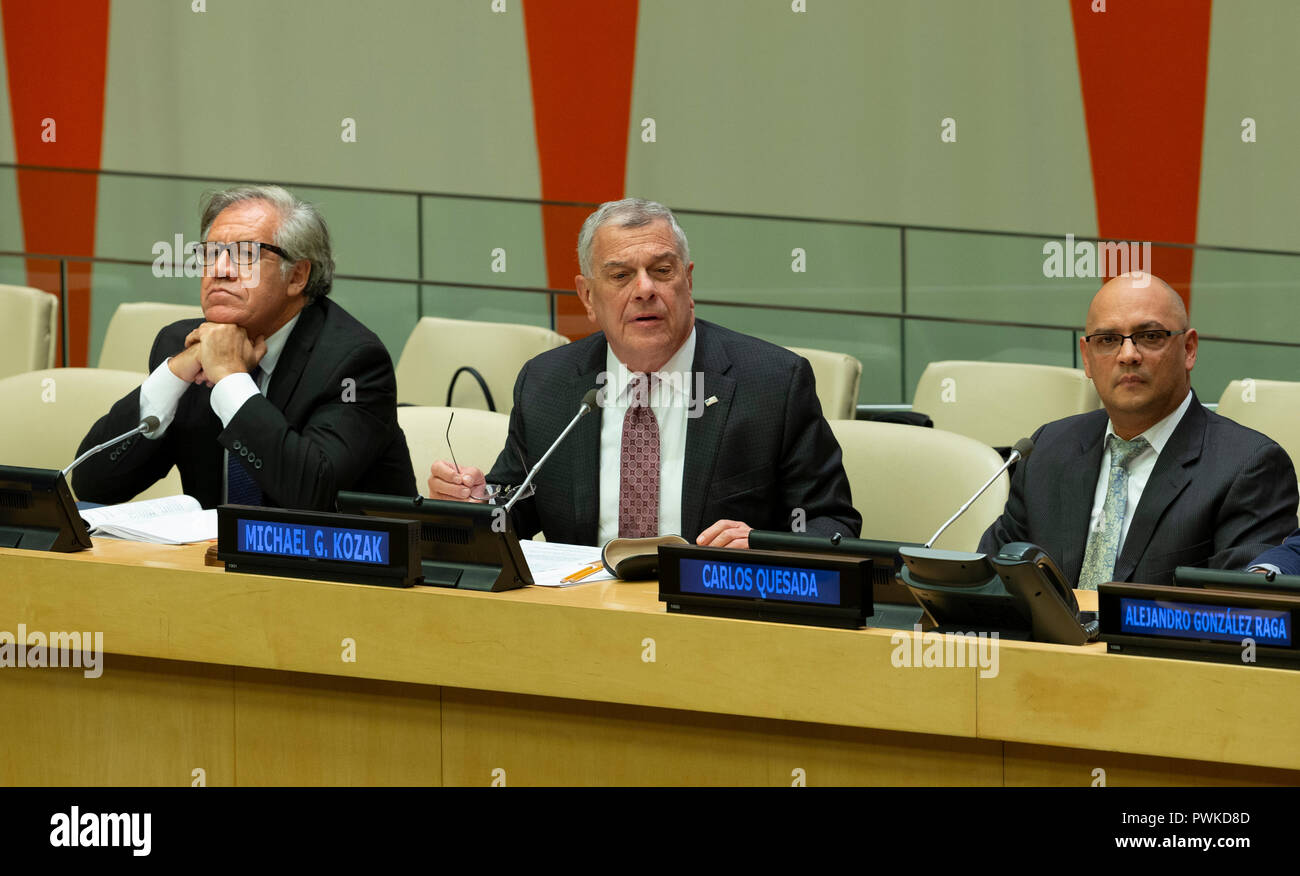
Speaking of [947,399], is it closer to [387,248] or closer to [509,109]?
[387,248]

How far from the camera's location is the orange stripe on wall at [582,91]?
6.55 m

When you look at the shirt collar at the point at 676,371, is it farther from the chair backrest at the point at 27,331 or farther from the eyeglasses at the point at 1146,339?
the chair backrest at the point at 27,331

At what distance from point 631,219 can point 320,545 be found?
34.1 inches

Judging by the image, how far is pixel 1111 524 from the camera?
234cm

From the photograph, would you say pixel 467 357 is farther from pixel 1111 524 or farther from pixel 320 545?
pixel 320 545

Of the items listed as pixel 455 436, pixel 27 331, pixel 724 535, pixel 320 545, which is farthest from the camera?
pixel 27 331

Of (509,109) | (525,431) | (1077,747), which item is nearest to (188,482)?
(525,431)

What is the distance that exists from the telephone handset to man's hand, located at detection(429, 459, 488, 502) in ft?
2.95

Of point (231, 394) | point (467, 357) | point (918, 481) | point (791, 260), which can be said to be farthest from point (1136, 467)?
point (791, 260)

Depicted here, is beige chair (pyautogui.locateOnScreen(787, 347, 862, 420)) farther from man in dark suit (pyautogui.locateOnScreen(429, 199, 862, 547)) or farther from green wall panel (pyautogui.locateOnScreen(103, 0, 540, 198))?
green wall panel (pyautogui.locateOnScreen(103, 0, 540, 198))

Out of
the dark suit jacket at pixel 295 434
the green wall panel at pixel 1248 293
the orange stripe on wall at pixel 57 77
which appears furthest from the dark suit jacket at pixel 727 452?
the orange stripe on wall at pixel 57 77

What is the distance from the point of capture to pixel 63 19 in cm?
676

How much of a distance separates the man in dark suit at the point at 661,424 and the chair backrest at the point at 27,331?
223cm
